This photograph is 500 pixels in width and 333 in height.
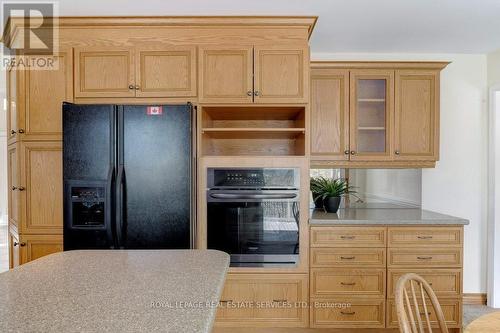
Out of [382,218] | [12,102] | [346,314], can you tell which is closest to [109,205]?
[12,102]

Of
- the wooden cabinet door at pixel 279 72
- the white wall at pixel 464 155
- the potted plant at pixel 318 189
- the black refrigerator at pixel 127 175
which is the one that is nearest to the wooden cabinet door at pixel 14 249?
the black refrigerator at pixel 127 175

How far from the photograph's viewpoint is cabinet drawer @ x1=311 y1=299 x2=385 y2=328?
259 centimetres

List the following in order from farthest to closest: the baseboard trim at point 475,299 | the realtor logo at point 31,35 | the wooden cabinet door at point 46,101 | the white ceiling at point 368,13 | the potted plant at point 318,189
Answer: the baseboard trim at point 475,299 < the potted plant at point 318,189 < the wooden cabinet door at point 46,101 < the realtor logo at point 31,35 < the white ceiling at point 368,13

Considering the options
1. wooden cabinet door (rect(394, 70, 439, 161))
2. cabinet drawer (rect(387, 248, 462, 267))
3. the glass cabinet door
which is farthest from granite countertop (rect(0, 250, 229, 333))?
wooden cabinet door (rect(394, 70, 439, 161))

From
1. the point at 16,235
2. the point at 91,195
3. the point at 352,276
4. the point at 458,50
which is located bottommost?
the point at 352,276

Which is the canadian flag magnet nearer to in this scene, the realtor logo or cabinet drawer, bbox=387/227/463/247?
the realtor logo

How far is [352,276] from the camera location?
259cm

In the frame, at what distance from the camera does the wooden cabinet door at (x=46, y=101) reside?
2609 millimetres

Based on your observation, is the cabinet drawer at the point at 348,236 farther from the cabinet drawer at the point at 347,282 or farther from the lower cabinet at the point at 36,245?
the lower cabinet at the point at 36,245

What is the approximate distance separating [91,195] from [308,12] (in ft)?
6.67

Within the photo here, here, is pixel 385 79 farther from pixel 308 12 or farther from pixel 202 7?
pixel 202 7

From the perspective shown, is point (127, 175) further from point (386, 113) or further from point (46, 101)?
point (386, 113)

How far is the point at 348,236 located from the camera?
8.54 ft

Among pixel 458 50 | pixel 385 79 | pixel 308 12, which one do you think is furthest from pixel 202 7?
pixel 458 50
